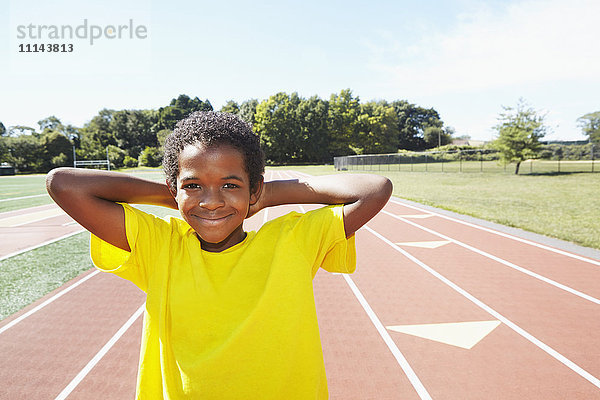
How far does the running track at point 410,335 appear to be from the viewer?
2561mm

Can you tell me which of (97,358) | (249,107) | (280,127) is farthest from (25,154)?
(97,358)

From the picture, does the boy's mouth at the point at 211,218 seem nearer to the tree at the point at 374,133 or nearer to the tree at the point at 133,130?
the tree at the point at 374,133

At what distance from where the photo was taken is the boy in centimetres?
97

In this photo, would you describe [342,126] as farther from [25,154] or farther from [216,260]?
[216,260]

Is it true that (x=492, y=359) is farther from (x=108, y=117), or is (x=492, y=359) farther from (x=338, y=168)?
(x=108, y=117)

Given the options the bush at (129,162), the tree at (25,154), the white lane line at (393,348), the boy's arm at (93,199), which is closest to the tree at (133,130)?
the bush at (129,162)

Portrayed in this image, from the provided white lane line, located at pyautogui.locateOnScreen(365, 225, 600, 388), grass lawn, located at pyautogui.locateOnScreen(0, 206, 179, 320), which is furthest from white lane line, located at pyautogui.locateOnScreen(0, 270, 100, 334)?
white lane line, located at pyautogui.locateOnScreen(365, 225, 600, 388)

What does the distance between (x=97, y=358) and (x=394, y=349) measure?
253cm

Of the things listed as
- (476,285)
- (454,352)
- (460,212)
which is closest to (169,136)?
(454,352)

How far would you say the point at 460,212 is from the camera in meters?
9.48

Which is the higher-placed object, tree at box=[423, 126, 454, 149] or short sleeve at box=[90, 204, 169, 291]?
tree at box=[423, 126, 454, 149]

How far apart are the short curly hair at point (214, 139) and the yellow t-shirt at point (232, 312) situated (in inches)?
7.5

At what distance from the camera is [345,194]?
123 cm

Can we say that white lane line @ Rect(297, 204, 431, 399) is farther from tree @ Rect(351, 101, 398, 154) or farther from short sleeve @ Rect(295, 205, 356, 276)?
tree @ Rect(351, 101, 398, 154)
